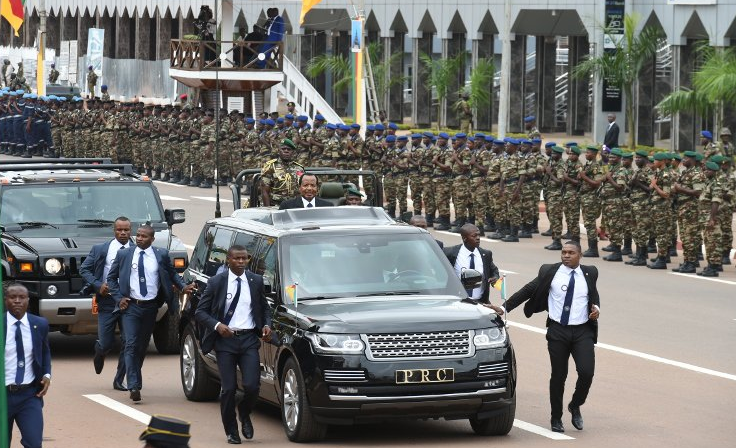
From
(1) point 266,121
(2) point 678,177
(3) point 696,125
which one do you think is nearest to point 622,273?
(2) point 678,177

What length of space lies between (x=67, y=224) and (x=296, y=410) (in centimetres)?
620

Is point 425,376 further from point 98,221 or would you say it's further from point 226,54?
point 226,54

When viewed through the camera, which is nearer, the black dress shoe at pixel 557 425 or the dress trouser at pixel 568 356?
the dress trouser at pixel 568 356

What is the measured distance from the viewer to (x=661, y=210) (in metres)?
25.4

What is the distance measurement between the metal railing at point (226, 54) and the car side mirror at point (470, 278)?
3284cm

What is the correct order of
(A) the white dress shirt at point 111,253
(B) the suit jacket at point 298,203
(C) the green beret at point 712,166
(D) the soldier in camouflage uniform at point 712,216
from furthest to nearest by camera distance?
1. (C) the green beret at point 712,166
2. (D) the soldier in camouflage uniform at point 712,216
3. (B) the suit jacket at point 298,203
4. (A) the white dress shirt at point 111,253

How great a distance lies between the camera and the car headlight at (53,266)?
1684cm

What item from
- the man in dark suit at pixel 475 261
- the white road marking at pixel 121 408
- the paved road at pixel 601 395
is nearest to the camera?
the paved road at pixel 601 395

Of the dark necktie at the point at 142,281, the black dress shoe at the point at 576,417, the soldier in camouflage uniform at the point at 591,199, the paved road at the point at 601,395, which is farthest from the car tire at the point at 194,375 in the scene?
the soldier in camouflage uniform at the point at 591,199

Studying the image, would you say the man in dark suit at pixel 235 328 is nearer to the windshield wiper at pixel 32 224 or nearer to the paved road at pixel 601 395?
the paved road at pixel 601 395

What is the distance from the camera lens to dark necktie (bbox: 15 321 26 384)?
35.9 feet

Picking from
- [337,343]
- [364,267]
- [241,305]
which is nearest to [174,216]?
[364,267]

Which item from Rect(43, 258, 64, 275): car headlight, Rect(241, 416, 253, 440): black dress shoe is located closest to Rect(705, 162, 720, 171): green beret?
Rect(43, 258, 64, 275): car headlight

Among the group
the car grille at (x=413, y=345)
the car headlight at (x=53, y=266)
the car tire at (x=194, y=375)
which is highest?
the car headlight at (x=53, y=266)
